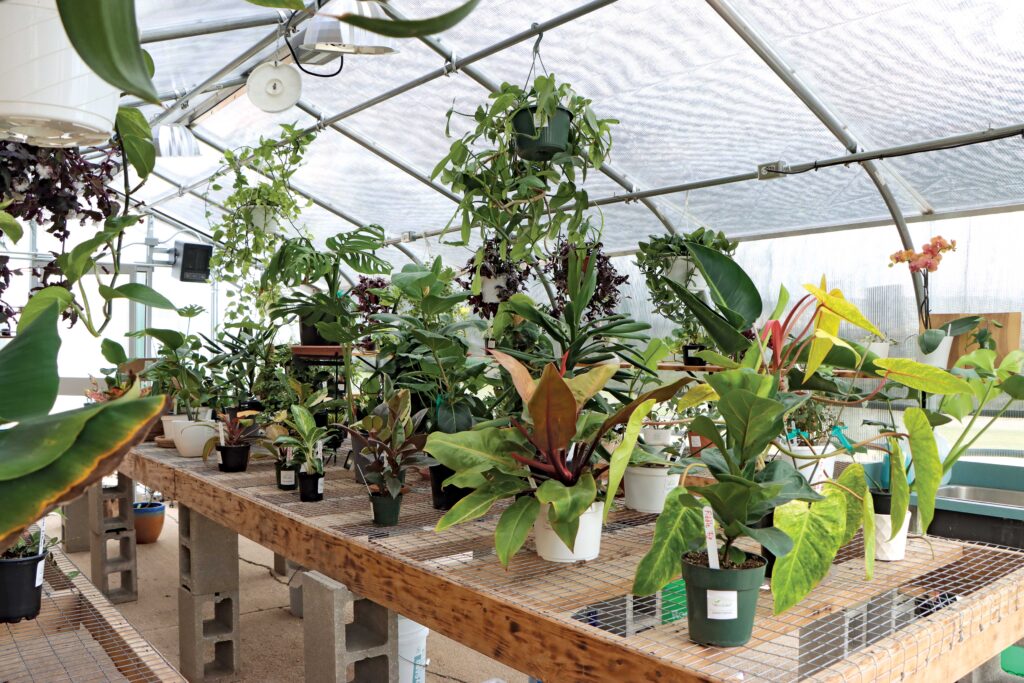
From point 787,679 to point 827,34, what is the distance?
3.46 meters

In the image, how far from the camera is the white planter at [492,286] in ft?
8.99

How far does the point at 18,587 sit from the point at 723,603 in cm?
142

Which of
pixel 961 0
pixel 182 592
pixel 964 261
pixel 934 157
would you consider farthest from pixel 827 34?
pixel 182 592

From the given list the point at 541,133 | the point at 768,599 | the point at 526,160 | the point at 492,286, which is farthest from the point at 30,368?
the point at 492,286

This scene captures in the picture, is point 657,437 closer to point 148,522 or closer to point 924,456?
point 924,456

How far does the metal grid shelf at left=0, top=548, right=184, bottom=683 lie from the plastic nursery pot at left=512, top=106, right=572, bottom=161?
1.63 metres

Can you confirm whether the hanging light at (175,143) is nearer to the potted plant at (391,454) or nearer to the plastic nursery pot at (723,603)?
the potted plant at (391,454)

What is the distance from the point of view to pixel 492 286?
9.02 feet

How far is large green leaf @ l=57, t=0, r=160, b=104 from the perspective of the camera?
318 millimetres

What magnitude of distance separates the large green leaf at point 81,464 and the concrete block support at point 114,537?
13.5 ft

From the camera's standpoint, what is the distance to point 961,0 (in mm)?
3305

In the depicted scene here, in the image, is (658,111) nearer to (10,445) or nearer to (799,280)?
(799,280)

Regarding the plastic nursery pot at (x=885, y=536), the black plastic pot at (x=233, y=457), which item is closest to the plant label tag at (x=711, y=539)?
the plastic nursery pot at (x=885, y=536)

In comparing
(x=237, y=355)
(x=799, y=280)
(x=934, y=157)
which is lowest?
(x=237, y=355)
